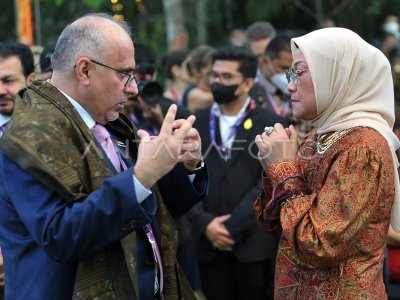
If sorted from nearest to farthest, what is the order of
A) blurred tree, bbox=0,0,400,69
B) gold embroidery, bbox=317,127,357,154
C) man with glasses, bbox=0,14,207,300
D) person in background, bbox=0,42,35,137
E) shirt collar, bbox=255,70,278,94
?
man with glasses, bbox=0,14,207,300, gold embroidery, bbox=317,127,357,154, person in background, bbox=0,42,35,137, shirt collar, bbox=255,70,278,94, blurred tree, bbox=0,0,400,69

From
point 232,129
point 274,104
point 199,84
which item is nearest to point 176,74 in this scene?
point 199,84

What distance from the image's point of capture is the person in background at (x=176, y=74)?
8.48m

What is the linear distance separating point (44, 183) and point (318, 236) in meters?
1.13

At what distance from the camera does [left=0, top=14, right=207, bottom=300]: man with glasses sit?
8.29 feet

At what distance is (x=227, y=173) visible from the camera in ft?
17.6

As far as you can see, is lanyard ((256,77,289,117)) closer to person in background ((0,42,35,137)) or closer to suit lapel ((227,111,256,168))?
suit lapel ((227,111,256,168))

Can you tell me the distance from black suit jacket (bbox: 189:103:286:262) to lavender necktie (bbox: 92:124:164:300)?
2.30 metres

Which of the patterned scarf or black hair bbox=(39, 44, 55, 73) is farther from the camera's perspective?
black hair bbox=(39, 44, 55, 73)

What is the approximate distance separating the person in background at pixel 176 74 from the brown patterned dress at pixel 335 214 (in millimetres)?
5239

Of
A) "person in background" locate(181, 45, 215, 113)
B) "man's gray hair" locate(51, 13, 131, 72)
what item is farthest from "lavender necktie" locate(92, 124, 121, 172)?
"person in background" locate(181, 45, 215, 113)

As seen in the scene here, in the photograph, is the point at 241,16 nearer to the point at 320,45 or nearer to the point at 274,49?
the point at 274,49

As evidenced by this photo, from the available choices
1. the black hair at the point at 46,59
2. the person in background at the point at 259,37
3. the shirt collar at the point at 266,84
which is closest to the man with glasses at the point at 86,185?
the black hair at the point at 46,59

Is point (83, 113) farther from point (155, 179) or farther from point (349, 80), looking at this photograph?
point (349, 80)

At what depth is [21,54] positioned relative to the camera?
471 cm
